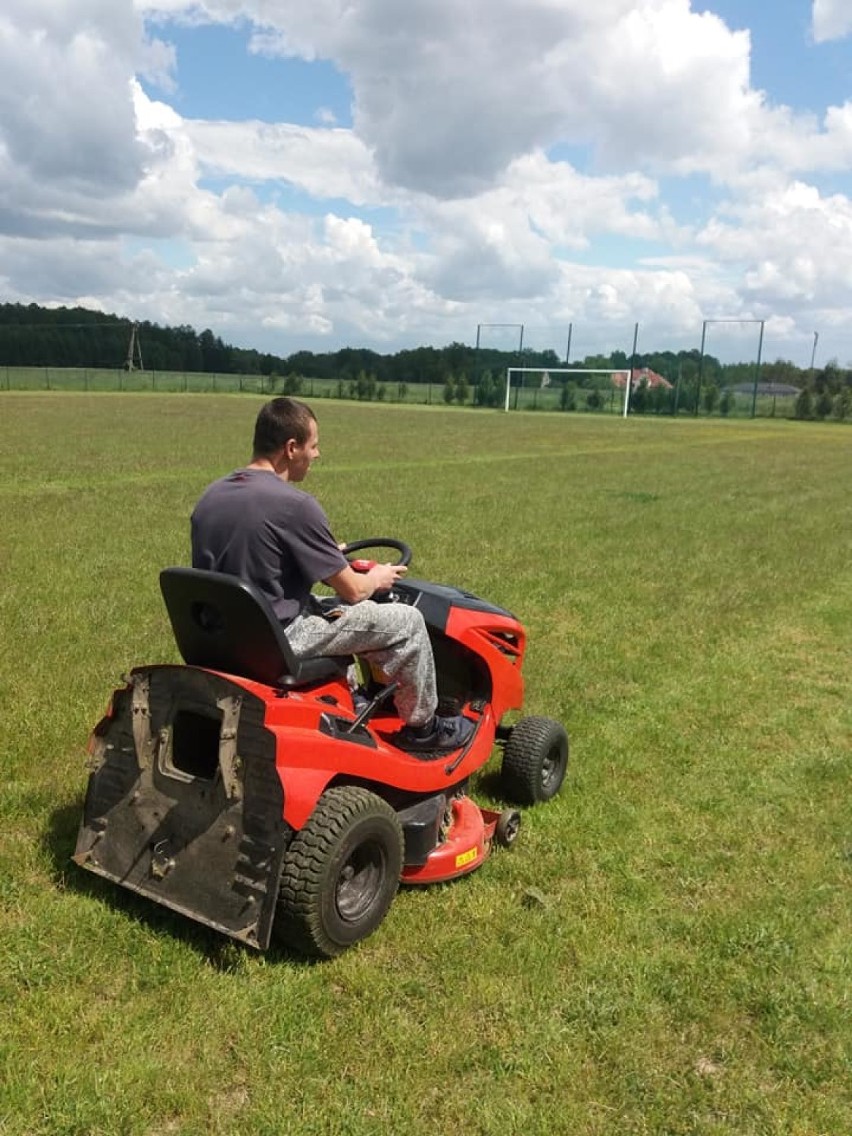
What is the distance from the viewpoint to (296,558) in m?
3.31

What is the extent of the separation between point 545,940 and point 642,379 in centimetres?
5886

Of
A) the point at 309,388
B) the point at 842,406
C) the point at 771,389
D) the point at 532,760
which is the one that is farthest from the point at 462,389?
the point at 532,760

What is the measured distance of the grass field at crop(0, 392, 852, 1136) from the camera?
8.59ft

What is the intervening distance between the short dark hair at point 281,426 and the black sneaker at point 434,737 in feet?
4.26

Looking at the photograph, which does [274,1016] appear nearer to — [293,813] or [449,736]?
[293,813]

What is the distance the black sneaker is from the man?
0.70ft

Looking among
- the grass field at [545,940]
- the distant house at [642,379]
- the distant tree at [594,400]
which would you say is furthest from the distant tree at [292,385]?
the grass field at [545,940]

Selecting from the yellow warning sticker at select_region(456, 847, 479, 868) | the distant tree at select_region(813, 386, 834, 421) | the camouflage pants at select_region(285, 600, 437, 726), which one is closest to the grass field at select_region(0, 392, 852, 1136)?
the yellow warning sticker at select_region(456, 847, 479, 868)

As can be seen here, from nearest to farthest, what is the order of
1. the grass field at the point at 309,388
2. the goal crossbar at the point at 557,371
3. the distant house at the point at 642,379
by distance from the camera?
the distant house at the point at 642,379
the grass field at the point at 309,388
the goal crossbar at the point at 557,371

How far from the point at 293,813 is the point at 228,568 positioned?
871 millimetres

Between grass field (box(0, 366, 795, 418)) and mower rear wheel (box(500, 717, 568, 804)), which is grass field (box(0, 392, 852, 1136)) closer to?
mower rear wheel (box(500, 717, 568, 804))

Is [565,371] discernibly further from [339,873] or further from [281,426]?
[339,873]

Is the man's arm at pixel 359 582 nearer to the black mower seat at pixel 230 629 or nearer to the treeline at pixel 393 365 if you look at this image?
the black mower seat at pixel 230 629

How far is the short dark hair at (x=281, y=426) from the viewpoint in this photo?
342 centimetres
